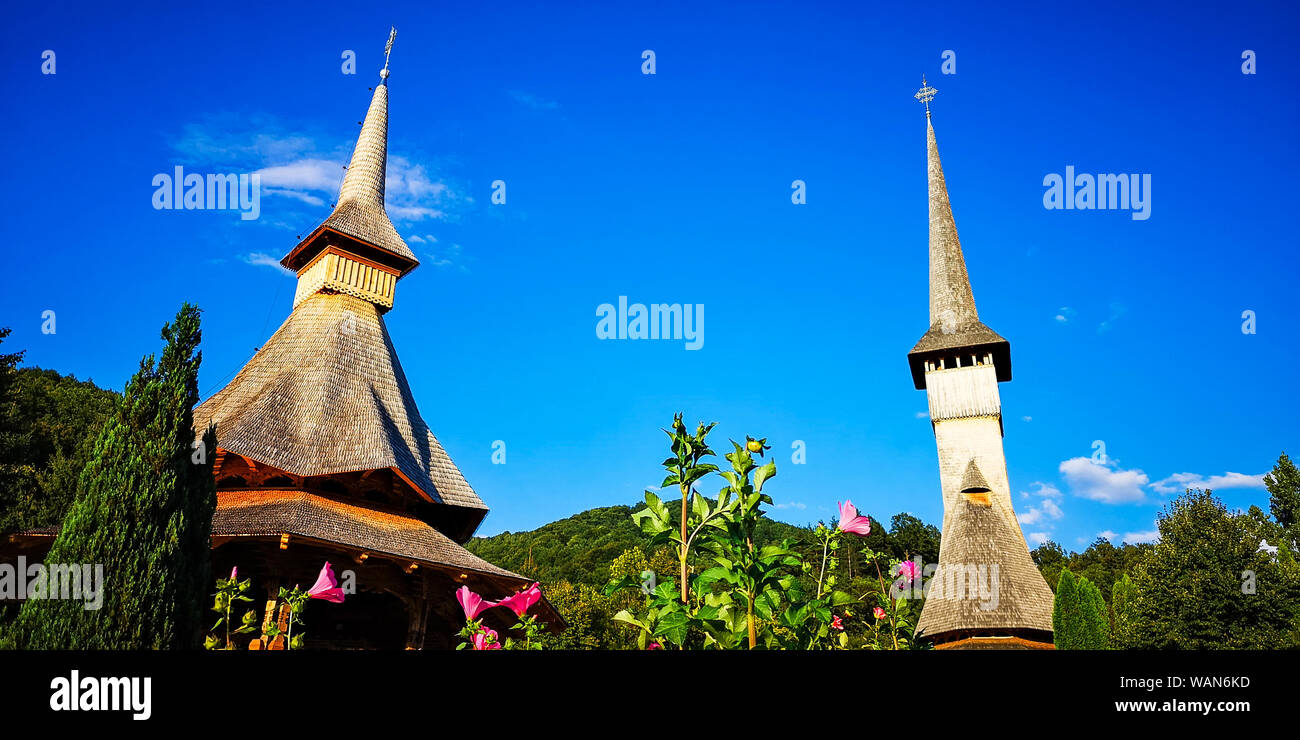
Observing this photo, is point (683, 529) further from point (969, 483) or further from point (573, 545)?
point (573, 545)

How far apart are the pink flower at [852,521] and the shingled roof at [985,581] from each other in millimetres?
24745

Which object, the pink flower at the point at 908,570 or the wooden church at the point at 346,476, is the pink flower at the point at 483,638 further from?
the wooden church at the point at 346,476

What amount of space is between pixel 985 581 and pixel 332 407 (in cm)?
2423

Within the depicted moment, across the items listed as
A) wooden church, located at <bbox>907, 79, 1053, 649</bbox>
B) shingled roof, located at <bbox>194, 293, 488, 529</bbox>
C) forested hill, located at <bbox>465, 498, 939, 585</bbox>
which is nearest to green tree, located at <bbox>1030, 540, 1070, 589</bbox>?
forested hill, located at <bbox>465, 498, 939, 585</bbox>

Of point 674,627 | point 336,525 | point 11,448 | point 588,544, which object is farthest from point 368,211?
point 588,544

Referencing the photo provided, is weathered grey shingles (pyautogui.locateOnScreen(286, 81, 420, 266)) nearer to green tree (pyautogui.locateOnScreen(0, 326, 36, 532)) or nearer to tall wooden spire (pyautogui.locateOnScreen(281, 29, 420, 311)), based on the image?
tall wooden spire (pyautogui.locateOnScreen(281, 29, 420, 311))

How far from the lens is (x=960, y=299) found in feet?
120

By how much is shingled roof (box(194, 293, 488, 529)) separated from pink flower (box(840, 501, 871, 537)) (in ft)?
50.0

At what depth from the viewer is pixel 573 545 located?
61.2 m

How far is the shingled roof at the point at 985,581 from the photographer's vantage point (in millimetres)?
25922

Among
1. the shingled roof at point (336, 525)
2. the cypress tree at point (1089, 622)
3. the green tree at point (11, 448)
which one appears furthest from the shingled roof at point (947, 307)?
the green tree at point (11, 448)
